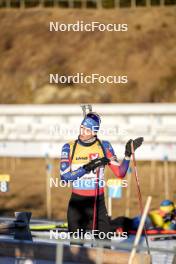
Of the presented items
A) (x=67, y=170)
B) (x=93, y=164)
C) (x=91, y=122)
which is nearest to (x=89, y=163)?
(x=93, y=164)

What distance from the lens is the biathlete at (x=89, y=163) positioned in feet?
33.2

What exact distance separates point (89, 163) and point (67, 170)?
25 centimetres

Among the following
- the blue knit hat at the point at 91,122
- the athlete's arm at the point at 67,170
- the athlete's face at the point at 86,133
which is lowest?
the athlete's arm at the point at 67,170

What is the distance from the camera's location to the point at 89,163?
10078 mm

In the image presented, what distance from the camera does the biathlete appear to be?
1012 cm

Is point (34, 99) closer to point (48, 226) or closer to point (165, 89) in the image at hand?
point (165, 89)

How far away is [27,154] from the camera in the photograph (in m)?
30.4

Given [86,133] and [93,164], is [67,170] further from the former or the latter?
[86,133]

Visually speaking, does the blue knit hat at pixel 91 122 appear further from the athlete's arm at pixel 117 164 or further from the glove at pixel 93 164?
the glove at pixel 93 164

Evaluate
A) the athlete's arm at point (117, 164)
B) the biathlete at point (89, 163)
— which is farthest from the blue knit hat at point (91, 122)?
the athlete's arm at point (117, 164)

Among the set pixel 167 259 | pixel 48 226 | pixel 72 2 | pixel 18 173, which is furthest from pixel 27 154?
pixel 72 2

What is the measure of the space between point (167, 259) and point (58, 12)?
3928 centimetres

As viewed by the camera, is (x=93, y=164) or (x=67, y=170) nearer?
(x=93, y=164)

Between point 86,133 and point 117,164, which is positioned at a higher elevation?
point 86,133
